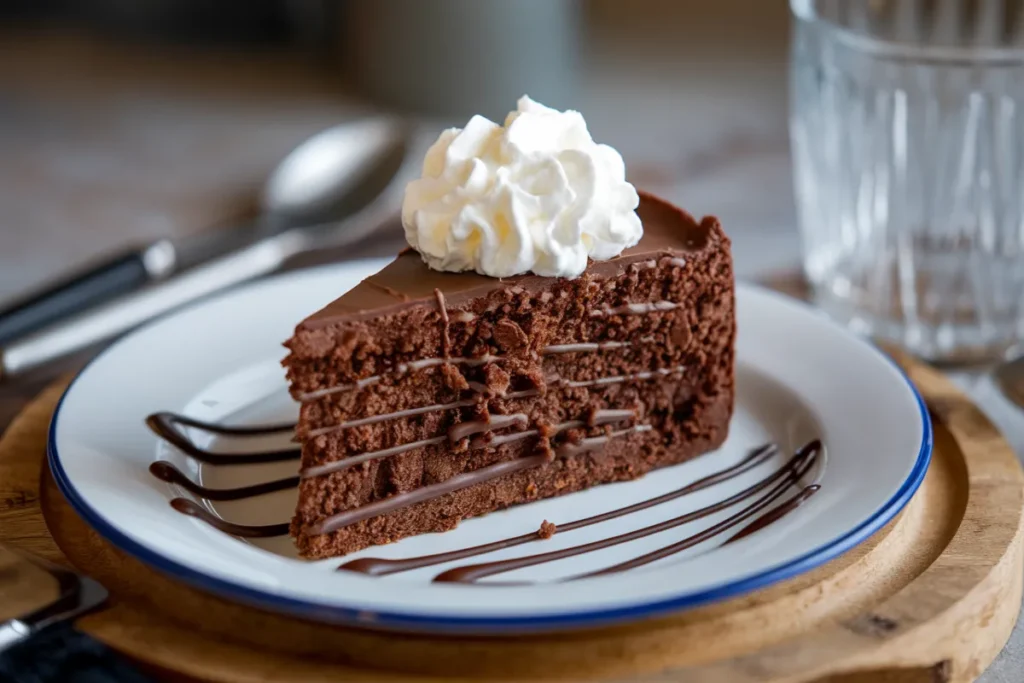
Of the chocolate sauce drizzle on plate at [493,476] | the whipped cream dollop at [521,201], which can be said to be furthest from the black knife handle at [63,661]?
the whipped cream dollop at [521,201]

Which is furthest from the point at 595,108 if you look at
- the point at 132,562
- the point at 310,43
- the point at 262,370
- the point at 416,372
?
the point at 132,562

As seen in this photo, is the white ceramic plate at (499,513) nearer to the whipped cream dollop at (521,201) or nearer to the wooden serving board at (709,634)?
the wooden serving board at (709,634)

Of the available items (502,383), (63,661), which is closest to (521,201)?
(502,383)

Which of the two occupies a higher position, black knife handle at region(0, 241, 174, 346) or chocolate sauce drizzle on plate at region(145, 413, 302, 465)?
black knife handle at region(0, 241, 174, 346)

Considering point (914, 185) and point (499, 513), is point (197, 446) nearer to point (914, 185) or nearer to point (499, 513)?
point (499, 513)

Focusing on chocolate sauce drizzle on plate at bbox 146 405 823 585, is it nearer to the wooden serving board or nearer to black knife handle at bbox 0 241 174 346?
the wooden serving board

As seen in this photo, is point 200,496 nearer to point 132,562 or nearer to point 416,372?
point 132,562

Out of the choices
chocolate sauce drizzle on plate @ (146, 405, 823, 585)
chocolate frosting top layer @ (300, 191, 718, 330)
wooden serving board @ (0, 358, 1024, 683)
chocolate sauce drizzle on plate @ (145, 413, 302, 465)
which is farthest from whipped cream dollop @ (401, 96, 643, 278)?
wooden serving board @ (0, 358, 1024, 683)
